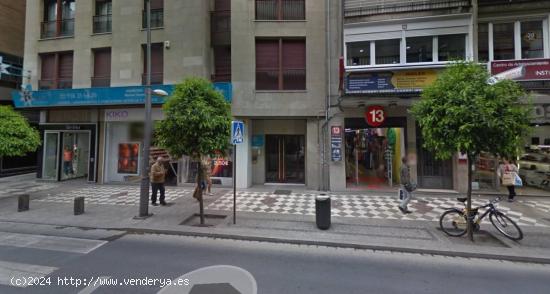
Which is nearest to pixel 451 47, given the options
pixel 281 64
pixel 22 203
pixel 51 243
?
pixel 281 64

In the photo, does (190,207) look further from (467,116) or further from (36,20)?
(36,20)

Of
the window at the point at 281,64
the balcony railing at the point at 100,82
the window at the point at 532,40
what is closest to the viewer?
the window at the point at 532,40

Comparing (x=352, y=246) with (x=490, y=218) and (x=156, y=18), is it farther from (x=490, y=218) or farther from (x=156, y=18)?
(x=156, y=18)

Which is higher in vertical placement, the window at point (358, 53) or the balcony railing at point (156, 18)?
the balcony railing at point (156, 18)

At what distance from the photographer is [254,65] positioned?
13195 millimetres

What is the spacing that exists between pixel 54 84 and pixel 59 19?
3768mm

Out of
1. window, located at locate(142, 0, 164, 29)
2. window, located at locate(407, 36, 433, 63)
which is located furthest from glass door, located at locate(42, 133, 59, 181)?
window, located at locate(407, 36, 433, 63)

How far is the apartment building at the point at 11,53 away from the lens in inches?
676

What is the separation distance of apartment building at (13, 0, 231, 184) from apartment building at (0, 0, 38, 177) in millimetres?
3513

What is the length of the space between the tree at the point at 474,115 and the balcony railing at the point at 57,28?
18444 millimetres

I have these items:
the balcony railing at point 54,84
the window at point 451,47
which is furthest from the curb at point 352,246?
the balcony railing at point 54,84

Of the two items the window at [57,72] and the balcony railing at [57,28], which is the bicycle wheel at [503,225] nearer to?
the window at [57,72]

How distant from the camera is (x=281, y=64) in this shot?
1330cm

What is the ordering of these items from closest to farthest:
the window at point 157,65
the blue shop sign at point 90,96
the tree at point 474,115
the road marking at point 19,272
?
the road marking at point 19,272 < the tree at point 474,115 < the blue shop sign at point 90,96 < the window at point 157,65
